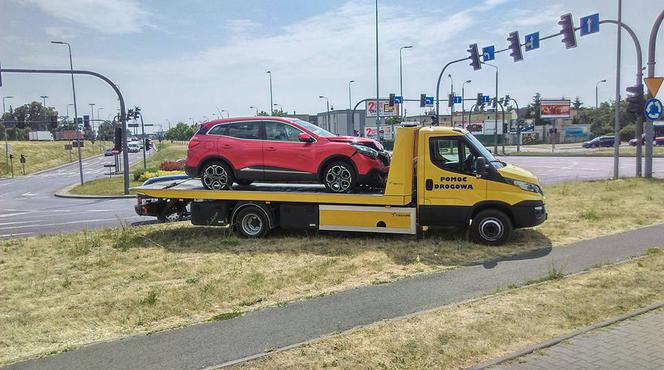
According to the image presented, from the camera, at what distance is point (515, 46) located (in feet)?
81.9

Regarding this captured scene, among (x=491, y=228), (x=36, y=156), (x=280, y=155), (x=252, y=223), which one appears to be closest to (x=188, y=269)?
(x=252, y=223)

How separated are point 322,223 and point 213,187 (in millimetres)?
2461

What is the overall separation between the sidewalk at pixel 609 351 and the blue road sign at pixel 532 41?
21.6 metres

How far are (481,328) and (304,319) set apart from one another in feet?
6.13

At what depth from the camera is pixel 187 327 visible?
5.59m

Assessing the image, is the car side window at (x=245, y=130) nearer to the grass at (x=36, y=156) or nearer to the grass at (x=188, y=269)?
the grass at (x=188, y=269)

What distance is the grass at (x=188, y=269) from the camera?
608 centimetres

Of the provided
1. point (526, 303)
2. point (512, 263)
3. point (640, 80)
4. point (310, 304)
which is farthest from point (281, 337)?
point (640, 80)

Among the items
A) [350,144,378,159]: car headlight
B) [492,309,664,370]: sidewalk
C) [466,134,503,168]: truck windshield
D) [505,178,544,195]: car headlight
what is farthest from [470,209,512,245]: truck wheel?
[492,309,664,370]: sidewalk

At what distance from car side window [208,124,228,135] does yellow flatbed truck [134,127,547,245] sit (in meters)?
1.35

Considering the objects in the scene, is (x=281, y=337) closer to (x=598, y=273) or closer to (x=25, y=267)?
(x=598, y=273)

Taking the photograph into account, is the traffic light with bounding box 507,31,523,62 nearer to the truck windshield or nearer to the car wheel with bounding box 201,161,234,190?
the truck windshield

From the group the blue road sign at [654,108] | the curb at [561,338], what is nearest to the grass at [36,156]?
the blue road sign at [654,108]

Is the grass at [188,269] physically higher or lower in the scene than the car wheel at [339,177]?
lower
